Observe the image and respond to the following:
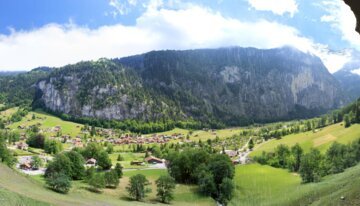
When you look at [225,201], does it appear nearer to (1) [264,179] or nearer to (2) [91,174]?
(1) [264,179]

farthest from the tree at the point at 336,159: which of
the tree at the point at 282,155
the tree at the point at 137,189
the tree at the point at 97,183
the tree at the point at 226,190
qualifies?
the tree at the point at 97,183

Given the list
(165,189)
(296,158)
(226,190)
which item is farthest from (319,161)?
(165,189)

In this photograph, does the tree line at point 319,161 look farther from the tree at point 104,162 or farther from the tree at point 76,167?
the tree at point 104,162

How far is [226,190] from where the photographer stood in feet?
370

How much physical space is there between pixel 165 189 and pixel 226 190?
A: 17309 mm

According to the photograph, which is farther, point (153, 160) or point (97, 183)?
point (153, 160)

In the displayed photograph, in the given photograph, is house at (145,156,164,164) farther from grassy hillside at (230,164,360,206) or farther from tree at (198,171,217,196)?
tree at (198,171,217,196)

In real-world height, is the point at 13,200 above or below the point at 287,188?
above

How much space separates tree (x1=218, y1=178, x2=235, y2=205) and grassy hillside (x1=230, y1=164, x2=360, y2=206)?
1.94 meters

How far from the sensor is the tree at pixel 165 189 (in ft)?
350

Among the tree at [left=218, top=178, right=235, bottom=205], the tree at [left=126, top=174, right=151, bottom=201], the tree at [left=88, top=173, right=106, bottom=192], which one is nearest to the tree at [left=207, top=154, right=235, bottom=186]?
the tree at [left=218, top=178, right=235, bottom=205]

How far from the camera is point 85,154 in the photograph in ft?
589

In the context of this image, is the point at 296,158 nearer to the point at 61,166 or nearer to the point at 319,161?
the point at 319,161

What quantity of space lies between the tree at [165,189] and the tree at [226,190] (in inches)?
549
